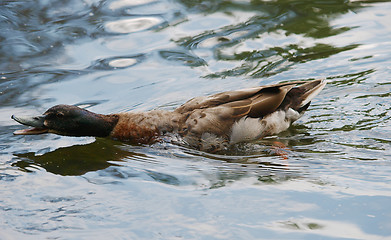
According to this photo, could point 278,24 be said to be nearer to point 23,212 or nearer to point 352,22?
point 352,22

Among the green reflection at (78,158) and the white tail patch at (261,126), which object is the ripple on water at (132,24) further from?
the white tail patch at (261,126)

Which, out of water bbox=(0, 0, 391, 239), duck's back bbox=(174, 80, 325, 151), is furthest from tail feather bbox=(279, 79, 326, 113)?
water bbox=(0, 0, 391, 239)

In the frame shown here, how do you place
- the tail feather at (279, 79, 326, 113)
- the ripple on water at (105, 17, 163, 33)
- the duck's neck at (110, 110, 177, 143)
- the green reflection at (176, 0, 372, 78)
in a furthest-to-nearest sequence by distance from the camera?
the ripple on water at (105, 17, 163, 33)
the green reflection at (176, 0, 372, 78)
the tail feather at (279, 79, 326, 113)
the duck's neck at (110, 110, 177, 143)

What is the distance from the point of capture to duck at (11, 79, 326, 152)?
623cm

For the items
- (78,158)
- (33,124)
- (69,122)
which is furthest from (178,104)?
(33,124)

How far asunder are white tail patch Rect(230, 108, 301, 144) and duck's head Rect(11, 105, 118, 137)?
54.2 inches

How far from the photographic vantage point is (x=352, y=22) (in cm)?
945

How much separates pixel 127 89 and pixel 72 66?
3.96ft

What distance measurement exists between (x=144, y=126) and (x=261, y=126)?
1.30 meters

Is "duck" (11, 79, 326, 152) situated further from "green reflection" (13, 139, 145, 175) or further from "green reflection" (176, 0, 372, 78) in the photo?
"green reflection" (176, 0, 372, 78)

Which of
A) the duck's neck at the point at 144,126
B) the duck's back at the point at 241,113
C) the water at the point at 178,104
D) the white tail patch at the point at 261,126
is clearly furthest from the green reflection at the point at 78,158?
the white tail patch at the point at 261,126

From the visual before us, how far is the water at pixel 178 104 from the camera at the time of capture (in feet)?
15.1

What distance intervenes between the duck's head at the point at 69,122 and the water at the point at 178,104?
0.59 ft

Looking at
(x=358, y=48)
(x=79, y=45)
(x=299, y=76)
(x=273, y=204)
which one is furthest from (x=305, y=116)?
(x=79, y=45)
